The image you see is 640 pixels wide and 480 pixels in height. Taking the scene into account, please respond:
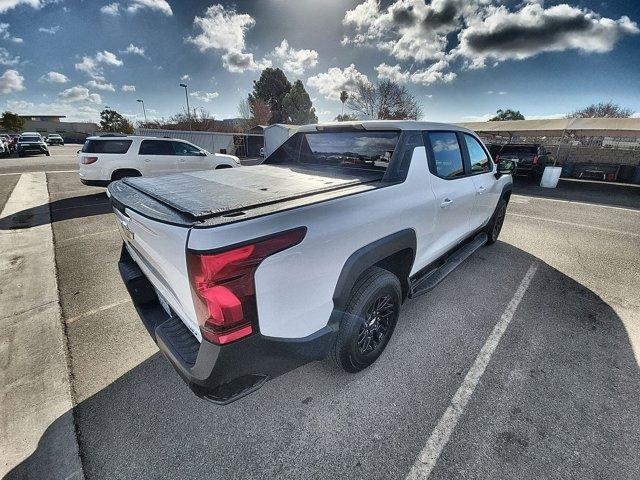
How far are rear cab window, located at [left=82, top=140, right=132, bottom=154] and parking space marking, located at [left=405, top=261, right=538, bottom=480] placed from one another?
9637mm

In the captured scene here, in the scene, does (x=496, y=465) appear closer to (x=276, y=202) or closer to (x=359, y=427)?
(x=359, y=427)

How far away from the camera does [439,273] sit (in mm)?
3045

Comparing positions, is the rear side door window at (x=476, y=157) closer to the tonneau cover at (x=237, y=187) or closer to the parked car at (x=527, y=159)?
the tonneau cover at (x=237, y=187)

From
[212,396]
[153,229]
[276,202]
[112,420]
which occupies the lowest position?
[112,420]

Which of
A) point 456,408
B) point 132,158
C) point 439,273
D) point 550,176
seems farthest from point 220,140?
point 456,408

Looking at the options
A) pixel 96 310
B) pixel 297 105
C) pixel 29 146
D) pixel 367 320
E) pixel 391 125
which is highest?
pixel 297 105

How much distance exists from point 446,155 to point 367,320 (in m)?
1.92

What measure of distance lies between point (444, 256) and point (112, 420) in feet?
10.4

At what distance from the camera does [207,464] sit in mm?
1722

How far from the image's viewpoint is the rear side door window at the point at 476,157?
11.9ft

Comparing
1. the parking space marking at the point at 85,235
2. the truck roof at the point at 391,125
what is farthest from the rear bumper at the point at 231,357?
the parking space marking at the point at 85,235

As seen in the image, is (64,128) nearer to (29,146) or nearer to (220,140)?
(29,146)

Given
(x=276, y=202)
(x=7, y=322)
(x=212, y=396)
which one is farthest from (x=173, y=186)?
(x=7, y=322)

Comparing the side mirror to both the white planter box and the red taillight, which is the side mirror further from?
the white planter box
